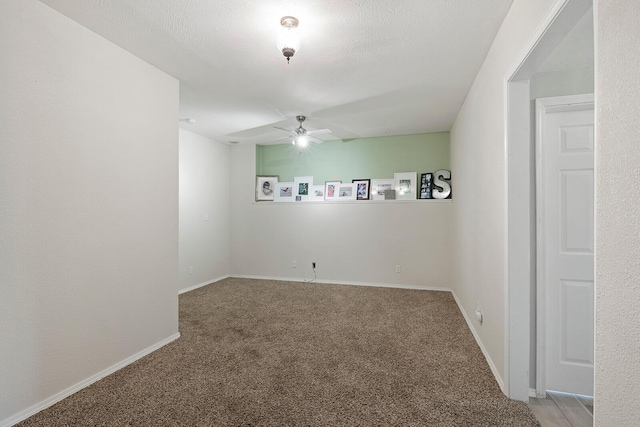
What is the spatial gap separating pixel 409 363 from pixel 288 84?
2.84 metres

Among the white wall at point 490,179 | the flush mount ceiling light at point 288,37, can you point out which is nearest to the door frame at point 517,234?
the white wall at point 490,179

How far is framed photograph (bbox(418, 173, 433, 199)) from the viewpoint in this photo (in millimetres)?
4840

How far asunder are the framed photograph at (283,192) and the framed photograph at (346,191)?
896 millimetres

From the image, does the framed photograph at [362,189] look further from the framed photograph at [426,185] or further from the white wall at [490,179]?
the white wall at [490,179]

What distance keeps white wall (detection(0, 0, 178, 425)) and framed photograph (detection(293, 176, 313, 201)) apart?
9.45ft

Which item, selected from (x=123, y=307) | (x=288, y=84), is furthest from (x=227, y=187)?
(x=123, y=307)

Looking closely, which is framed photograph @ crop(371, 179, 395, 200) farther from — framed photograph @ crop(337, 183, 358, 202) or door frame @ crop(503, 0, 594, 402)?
door frame @ crop(503, 0, 594, 402)

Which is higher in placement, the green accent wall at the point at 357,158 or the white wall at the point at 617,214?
the green accent wall at the point at 357,158

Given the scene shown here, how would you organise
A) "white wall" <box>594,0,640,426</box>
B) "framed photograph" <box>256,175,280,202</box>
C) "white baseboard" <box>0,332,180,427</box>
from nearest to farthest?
"white wall" <box>594,0,640,426</box> → "white baseboard" <box>0,332,180,427</box> → "framed photograph" <box>256,175,280,202</box>

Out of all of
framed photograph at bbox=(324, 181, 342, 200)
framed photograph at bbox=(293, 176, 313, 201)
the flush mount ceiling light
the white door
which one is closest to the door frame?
the white door

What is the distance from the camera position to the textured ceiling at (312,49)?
1.90 meters

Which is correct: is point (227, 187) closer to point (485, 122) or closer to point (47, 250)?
point (47, 250)

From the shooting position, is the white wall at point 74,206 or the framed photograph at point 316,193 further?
the framed photograph at point 316,193

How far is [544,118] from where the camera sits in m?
2.03
